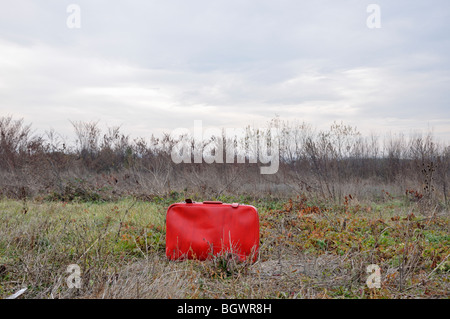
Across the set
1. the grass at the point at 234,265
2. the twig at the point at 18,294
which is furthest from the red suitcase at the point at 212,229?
the twig at the point at 18,294

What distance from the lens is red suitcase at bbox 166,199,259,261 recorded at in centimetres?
382

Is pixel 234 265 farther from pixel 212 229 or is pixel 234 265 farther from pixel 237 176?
pixel 237 176

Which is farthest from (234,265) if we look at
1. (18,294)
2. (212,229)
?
(18,294)

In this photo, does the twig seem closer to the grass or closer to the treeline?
the grass

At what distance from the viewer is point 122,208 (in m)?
7.49

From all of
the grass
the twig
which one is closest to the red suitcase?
the grass

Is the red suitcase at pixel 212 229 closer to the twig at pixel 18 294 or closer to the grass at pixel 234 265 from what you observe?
the grass at pixel 234 265

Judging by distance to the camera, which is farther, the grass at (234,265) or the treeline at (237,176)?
the treeline at (237,176)

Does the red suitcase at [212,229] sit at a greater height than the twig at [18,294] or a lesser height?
greater

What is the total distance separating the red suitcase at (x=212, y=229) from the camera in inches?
150

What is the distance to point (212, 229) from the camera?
12.7 ft
